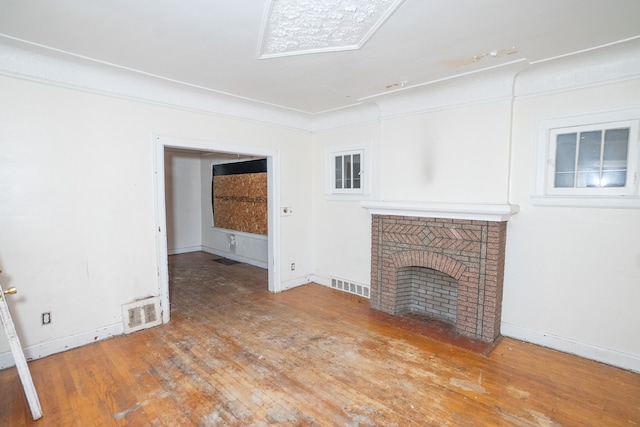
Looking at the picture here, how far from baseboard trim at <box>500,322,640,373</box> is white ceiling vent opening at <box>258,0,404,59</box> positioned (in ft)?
11.1

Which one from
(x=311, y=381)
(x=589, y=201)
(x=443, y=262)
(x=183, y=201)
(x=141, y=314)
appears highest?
(x=589, y=201)

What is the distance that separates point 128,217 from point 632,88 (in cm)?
511

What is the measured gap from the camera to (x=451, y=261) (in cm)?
355

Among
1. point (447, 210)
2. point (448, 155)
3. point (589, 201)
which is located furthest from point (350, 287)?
point (589, 201)

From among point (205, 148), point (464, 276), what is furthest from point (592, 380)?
point (205, 148)

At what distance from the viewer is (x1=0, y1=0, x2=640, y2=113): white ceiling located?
2074 mm

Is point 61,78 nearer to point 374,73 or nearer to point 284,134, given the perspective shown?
point 284,134

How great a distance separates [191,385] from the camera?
258cm

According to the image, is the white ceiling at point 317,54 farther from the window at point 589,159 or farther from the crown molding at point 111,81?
the window at point 589,159

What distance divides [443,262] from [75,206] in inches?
158

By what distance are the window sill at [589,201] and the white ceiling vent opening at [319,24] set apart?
2436 mm

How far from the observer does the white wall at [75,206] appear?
2824mm

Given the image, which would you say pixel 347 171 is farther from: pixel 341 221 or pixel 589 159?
pixel 589 159

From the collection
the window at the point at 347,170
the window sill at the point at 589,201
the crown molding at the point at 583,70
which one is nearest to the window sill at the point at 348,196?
the window at the point at 347,170
